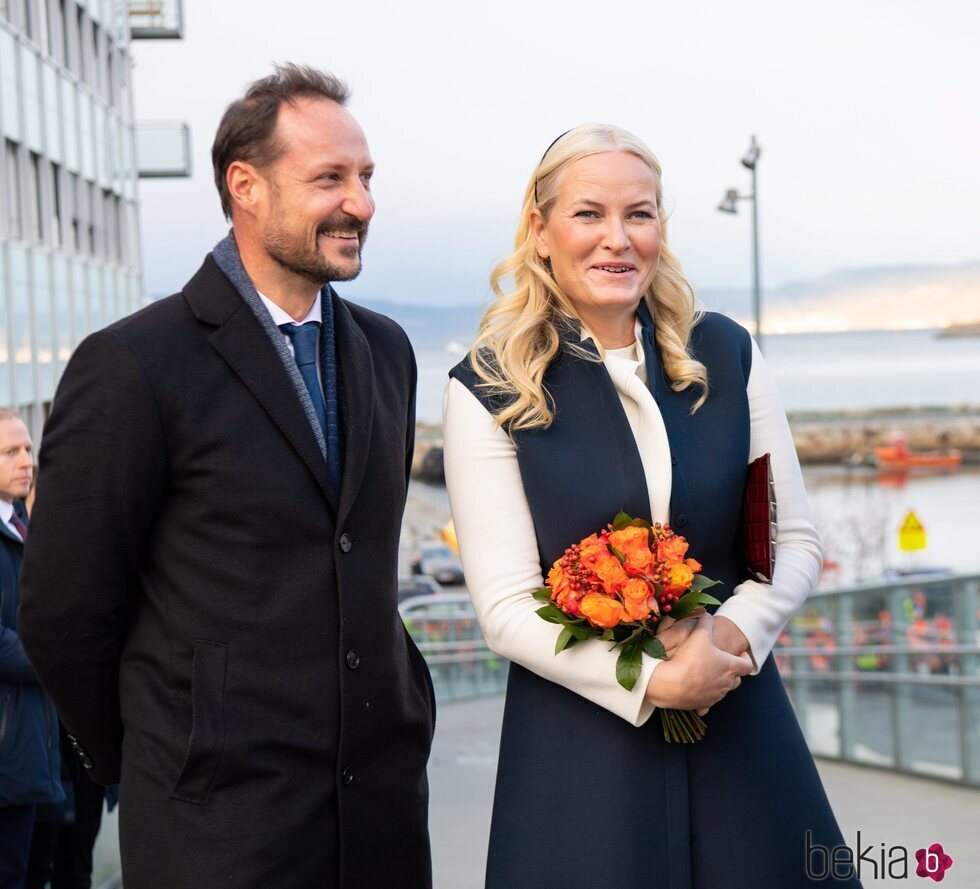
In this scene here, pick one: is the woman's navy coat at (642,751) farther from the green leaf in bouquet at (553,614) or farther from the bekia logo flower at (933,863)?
the bekia logo flower at (933,863)

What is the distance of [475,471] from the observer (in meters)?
2.95

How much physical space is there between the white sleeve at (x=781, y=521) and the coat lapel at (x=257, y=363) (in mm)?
898

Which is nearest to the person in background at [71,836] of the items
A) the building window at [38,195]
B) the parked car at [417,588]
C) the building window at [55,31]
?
the building window at [38,195]

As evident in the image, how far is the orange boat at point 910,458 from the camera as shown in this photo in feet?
346

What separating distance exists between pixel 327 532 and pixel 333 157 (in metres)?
0.76

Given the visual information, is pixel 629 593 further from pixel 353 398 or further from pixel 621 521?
pixel 353 398

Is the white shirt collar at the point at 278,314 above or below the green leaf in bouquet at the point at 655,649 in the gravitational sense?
above

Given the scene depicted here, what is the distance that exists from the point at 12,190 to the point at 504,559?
754 inches

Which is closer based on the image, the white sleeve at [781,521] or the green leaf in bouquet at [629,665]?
the green leaf in bouquet at [629,665]

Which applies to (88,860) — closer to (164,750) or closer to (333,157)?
(164,750)

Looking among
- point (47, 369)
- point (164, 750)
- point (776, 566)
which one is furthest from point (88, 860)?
point (47, 369)

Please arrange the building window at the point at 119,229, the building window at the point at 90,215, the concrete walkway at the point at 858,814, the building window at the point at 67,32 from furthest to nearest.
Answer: the building window at the point at 119,229 < the building window at the point at 90,215 < the building window at the point at 67,32 < the concrete walkway at the point at 858,814

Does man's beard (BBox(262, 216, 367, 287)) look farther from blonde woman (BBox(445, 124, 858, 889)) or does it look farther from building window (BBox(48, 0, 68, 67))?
building window (BBox(48, 0, 68, 67))

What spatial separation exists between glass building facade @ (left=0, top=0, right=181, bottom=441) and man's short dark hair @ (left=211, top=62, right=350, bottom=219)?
1696 cm
